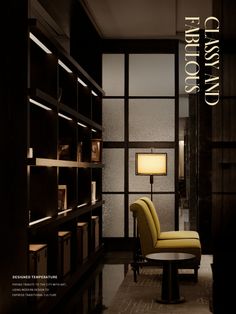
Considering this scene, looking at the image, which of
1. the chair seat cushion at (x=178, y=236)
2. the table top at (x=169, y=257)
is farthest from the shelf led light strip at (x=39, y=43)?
the chair seat cushion at (x=178, y=236)

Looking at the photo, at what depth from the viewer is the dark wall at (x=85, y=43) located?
7.00 metres

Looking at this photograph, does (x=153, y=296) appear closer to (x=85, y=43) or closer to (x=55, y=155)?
(x=55, y=155)

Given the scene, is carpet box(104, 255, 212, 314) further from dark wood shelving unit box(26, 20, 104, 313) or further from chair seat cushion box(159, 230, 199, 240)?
dark wood shelving unit box(26, 20, 104, 313)

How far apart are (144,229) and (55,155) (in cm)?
171

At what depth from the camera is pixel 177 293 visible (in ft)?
16.8

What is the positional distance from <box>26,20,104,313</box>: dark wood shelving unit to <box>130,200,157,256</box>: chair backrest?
0.70 meters

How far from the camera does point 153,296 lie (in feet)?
17.3

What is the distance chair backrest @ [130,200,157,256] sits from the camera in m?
6.05

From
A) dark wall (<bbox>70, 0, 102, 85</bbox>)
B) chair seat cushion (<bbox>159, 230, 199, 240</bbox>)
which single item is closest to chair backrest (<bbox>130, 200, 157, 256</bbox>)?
chair seat cushion (<bbox>159, 230, 199, 240</bbox>)

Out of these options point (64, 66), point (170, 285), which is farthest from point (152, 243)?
point (64, 66)

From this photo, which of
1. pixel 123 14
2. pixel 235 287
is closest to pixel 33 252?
pixel 235 287

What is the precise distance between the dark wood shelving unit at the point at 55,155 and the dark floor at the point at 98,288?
0.36 feet

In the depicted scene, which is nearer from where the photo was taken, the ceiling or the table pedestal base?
the table pedestal base

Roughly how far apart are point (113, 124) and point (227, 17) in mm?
7538
